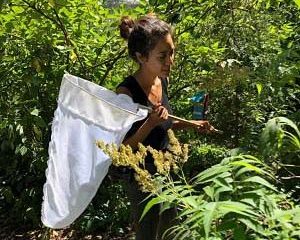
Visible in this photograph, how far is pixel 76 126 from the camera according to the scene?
299 centimetres

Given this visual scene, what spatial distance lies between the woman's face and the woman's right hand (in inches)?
9.2

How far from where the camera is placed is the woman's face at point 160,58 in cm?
290

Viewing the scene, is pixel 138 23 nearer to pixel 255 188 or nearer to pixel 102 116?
pixel 102 116

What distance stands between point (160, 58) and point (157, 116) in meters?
0.32

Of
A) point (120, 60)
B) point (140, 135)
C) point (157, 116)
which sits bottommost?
point (120, 60)

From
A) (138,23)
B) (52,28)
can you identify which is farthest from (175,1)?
(138,23)

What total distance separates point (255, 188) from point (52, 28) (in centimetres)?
275

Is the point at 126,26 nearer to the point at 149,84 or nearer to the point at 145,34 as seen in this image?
the point at 145,34

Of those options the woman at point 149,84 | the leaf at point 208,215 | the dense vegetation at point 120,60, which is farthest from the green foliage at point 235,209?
the dense vegetation at point 120,60

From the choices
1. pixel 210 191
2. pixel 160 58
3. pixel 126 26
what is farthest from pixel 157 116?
pixel 210 191

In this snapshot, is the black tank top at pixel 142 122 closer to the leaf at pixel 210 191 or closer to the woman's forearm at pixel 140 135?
the woman's forearm at pixel 140 135

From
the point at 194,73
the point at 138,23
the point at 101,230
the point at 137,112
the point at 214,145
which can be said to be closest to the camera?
the point at 137,112

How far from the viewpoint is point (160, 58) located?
114 inches

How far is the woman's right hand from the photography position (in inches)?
107
